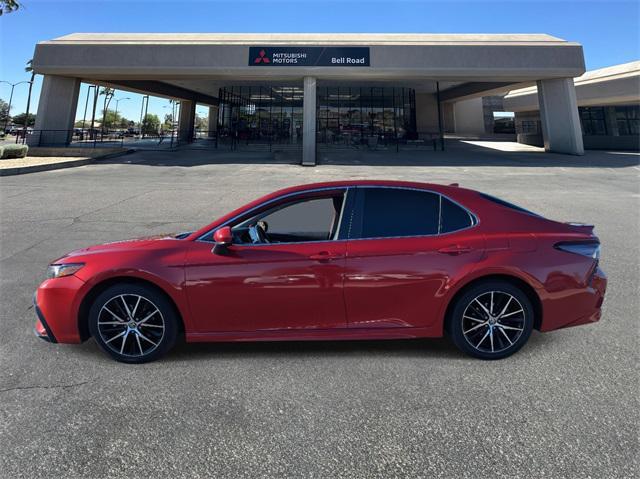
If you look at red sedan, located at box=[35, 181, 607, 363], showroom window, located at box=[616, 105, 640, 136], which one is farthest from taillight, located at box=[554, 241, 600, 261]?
showroom window, located at box=[616, 105, 640, 136]

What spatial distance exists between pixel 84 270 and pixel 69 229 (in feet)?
18.5

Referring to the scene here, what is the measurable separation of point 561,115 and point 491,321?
27.8 m

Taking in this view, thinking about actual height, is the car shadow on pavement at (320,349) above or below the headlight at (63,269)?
below

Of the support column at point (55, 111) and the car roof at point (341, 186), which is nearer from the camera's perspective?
the car roof at point (341, 186)

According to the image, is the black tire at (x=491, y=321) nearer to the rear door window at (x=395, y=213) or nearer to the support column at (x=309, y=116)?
the rear door window at (x=395, y=213)

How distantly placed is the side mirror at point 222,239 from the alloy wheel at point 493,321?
79.3 inches

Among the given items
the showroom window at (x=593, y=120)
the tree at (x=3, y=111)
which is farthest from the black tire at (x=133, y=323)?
the tree at (x=3, y=111)

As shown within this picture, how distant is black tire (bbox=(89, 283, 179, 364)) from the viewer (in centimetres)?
317

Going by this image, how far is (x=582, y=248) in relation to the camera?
3.25 meters

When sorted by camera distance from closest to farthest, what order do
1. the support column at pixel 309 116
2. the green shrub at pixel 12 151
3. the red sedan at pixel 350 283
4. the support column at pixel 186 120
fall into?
the red sedan at pixel 350 283 < the green shrub at pixel 12 151 < the support column at pixel 309 116 < the support column at pixel 186 120

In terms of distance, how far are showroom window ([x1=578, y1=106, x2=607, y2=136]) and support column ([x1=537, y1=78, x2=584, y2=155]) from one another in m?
14.4

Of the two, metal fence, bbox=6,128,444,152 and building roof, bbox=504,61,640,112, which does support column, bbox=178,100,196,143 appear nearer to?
metal fence, bbox=6,128,444,152

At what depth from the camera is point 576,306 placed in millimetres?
3244

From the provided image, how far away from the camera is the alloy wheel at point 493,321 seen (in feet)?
A: 10.5
